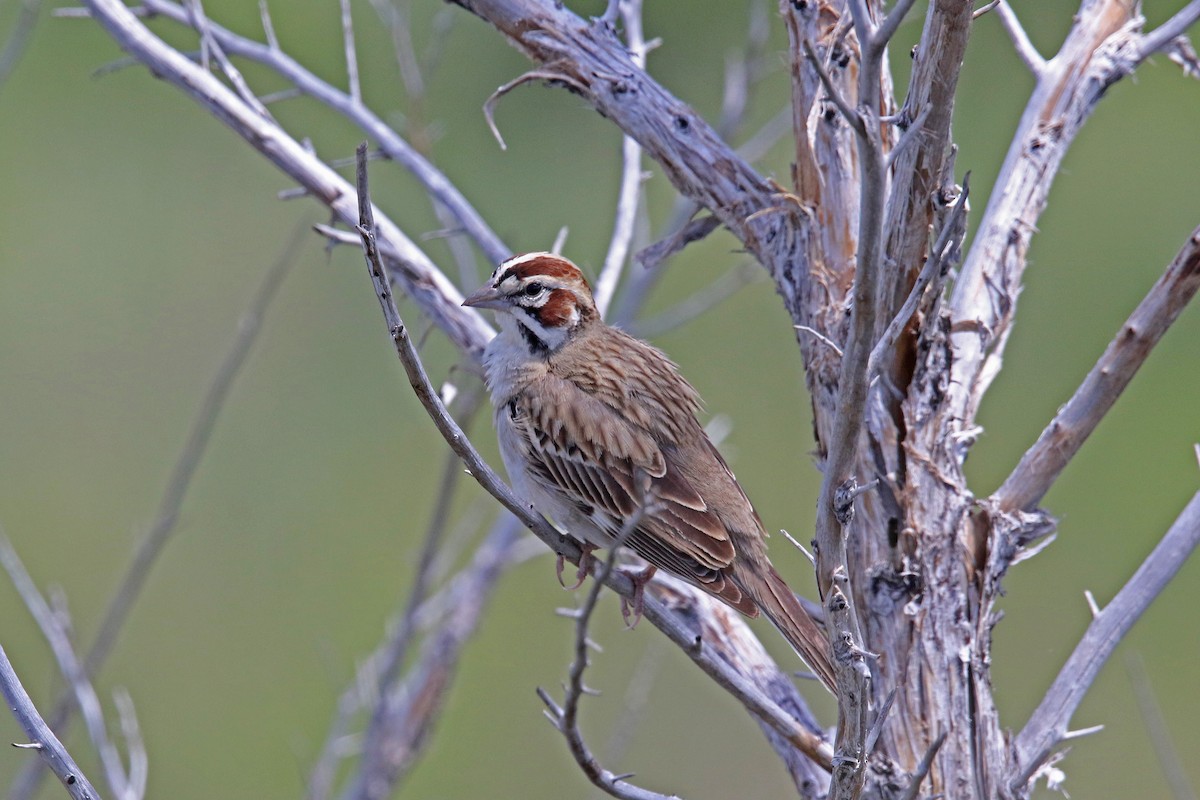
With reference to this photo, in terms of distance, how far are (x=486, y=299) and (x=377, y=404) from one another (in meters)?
7.28

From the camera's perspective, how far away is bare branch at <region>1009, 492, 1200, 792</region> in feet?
10.5

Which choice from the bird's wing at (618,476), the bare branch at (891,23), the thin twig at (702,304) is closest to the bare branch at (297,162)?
the bird's wing at (618,476)

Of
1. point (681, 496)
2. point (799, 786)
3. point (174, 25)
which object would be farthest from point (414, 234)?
point (799, 786)

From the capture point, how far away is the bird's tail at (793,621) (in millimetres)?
3412

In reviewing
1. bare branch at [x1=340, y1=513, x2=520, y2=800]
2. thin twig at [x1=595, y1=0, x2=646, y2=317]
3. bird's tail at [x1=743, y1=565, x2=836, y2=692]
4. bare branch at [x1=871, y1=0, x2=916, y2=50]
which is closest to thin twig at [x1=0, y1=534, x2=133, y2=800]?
bare branch at [x1=340, y1=513, x2=520, y2=800]

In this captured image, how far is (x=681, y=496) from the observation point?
3926mm

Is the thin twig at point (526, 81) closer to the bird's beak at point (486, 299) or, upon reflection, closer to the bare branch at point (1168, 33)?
the bird's beak at point (486, 299)

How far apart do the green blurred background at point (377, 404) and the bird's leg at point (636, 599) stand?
4507 millimetres

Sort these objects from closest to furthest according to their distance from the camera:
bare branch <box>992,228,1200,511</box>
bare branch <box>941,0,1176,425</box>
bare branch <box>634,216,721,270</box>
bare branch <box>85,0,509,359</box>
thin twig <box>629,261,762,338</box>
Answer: bare branch <box>992,228,1200,511</box>
bare branch <box>941,0,1176,425</box>
bare branch <box>634,216,721,270</box>
bare branch <box>85,0,509,359</box>
thin twig <box>629,261,762,338</box>

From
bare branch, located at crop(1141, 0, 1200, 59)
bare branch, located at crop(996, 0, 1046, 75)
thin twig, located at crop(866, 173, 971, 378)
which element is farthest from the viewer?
bare branch, located at crop(996, 0, 1046, 75)

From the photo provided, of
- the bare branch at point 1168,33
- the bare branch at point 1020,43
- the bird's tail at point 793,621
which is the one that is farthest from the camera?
the bare branch at point 1020,43

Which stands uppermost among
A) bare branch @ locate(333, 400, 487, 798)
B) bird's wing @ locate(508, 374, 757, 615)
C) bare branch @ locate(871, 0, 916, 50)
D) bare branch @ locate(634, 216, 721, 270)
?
bare branch @ locate(634, 216, 721, 270)

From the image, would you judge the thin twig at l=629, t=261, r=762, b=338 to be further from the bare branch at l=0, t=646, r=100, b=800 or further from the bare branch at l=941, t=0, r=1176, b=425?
the bare branch at l=0, t=646, r=100, b=800

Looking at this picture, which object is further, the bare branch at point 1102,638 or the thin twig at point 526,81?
the thin twig at point 526,81
